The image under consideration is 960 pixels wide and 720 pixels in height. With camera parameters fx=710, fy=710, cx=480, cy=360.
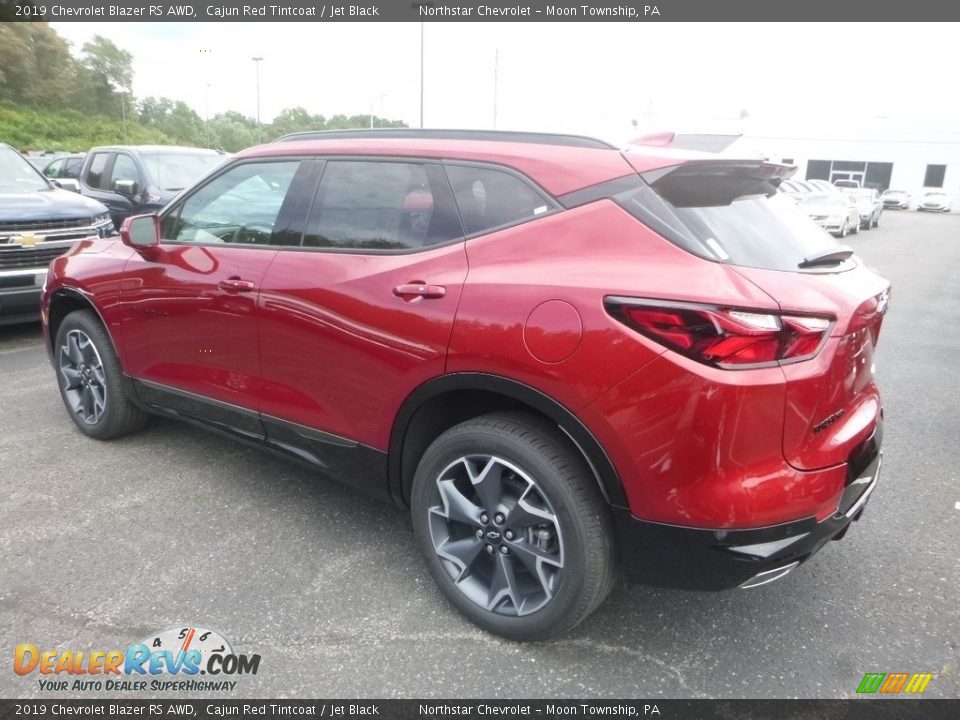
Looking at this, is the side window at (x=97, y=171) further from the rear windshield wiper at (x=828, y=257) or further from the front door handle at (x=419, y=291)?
the rear windshield wiper at (x=828, y=257)

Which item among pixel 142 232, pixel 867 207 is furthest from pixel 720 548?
pixel 867 207

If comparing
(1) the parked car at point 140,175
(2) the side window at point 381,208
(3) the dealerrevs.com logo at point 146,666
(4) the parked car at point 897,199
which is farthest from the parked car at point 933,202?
(3) the dealerrevs.com logo at point 146,666

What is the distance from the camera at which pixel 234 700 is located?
230 cm

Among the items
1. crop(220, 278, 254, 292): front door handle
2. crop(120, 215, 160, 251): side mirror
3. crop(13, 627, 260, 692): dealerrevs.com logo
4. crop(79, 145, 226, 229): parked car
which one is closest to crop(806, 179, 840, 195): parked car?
crop(79, 145, 226, 229): parked car

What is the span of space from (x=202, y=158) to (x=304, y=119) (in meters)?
77.8

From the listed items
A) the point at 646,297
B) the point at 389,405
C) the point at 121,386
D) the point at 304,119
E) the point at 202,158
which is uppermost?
the point at 304,119

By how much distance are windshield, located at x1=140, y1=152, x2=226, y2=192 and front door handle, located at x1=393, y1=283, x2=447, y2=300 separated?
26.9 feet

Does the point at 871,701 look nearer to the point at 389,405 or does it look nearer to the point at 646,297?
the point at 646,297

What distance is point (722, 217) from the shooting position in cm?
235

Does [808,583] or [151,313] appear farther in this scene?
[151,313]

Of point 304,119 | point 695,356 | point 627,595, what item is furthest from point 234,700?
point 304,119

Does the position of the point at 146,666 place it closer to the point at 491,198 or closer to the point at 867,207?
the point at 491,198

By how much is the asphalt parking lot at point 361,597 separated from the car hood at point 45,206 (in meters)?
3.32

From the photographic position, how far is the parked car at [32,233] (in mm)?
6301
